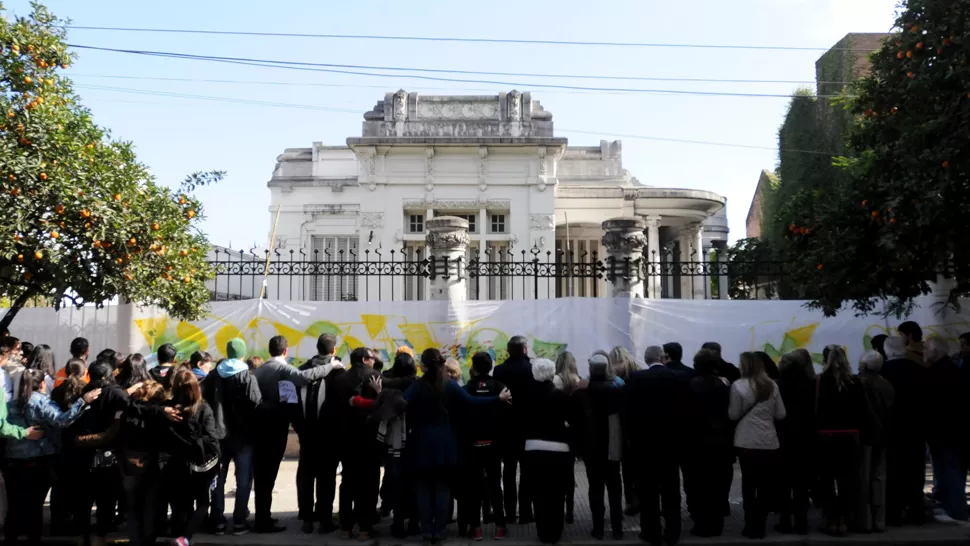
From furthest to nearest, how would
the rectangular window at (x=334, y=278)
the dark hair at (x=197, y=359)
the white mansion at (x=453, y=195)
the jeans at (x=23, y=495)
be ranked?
the white mansion at (x=453, y=195) < the rectangular window at (x=334, y=278) < the dark hair at (x=197, y=359) < the jeans at (x=23, y=495)

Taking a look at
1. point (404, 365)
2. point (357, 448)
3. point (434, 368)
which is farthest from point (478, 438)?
point (357, 448)

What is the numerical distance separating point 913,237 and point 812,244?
1.81m

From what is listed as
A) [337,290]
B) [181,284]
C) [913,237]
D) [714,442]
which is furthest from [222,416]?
[337,290]

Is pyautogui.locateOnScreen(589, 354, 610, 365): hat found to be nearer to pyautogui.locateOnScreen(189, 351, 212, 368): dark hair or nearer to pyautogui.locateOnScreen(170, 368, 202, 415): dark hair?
pyautogui.locateOnScreen(170, 368, 202, 415): dark hair

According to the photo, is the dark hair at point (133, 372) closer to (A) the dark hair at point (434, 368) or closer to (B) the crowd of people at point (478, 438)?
(B) the crowd of people at point (478, 438)

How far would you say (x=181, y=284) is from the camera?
10.6m

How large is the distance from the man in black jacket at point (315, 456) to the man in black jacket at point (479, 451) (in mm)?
1314

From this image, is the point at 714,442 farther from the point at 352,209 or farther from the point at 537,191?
the point at 352,209

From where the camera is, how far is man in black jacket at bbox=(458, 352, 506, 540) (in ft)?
24.5

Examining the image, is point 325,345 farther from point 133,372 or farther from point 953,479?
point 953,479

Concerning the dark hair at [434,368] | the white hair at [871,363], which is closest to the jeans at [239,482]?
the dark hair at [434,368]

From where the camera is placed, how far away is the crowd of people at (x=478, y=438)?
7090 millimetres

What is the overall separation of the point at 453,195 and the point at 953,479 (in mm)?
14711

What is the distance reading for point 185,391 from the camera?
6.93m
